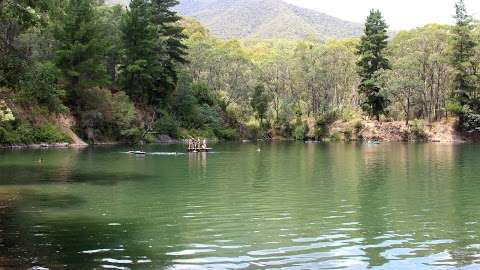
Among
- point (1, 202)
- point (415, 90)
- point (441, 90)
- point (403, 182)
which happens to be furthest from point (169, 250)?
point (441, 90)

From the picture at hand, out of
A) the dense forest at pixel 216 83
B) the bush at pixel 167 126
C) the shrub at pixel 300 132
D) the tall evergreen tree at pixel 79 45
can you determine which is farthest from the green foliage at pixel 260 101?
the tall evergreen tree at pixel 79 45

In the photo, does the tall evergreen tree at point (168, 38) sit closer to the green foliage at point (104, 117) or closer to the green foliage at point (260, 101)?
the green foliage at point (104, 117)

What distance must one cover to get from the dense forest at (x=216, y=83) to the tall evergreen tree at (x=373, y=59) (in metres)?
0.18

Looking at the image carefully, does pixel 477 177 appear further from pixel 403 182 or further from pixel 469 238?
pixel 469 238

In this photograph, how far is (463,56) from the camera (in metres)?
84.0

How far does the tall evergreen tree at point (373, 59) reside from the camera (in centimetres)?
9425

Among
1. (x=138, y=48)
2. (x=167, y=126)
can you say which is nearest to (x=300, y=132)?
(x=167, y=126)

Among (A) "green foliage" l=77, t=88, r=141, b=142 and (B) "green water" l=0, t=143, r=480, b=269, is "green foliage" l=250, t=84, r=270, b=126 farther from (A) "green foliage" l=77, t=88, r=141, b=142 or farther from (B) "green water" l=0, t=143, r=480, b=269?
(B) "green water" l=0, t=143, r=480, b=269

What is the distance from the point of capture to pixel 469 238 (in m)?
15.2

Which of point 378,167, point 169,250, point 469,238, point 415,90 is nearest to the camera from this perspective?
point 169,250

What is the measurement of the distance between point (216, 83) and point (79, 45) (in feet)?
130

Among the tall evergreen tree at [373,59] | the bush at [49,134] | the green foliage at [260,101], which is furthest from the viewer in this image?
the green foliage at [260,101]

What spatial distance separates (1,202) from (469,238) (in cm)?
1626

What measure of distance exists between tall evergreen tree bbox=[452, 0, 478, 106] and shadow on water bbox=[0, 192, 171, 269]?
76.6 metres
